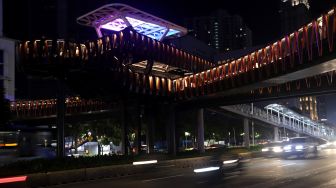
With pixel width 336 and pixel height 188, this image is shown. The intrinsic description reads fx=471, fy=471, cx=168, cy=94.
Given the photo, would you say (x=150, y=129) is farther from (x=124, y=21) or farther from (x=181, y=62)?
(x=124, y=21)

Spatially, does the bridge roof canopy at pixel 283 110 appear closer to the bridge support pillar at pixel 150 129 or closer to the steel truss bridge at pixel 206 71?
the bridge support pillar at pixel 150 129

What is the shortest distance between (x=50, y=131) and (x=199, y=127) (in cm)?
3056

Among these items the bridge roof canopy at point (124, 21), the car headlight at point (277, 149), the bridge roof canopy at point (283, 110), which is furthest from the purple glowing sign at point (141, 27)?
the bridge roof canopy at point (283, 110)

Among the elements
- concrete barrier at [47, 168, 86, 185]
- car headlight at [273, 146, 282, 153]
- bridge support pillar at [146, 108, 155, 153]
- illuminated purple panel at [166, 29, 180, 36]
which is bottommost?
concrete barrier at [47, 168, 86, 185]

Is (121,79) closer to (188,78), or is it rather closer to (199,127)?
(188,78)

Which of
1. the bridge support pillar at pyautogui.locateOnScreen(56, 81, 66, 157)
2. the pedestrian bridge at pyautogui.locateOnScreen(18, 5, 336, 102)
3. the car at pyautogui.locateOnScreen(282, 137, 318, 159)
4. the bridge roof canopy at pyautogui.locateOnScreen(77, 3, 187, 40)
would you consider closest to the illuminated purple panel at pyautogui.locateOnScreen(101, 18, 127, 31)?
the bridge roof canopy at pyautogui.locateOnScreen(77, 3, 187, 40)

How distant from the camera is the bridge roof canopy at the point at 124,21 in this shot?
5938cm

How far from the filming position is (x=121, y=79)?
43.9m

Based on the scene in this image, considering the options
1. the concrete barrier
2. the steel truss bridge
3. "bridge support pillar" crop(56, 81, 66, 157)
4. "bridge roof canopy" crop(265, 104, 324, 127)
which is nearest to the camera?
the concrete barrier

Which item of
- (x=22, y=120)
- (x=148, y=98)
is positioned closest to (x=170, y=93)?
A: (x=148, y=98)

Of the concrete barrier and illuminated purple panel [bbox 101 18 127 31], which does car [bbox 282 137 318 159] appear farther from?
illuminated purple panel [bbox 101 18 127 31]

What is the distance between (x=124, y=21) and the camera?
60.2 meters

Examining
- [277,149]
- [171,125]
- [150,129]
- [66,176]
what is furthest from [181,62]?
[66,176]

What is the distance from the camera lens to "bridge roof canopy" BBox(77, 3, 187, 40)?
5938 centimetres
